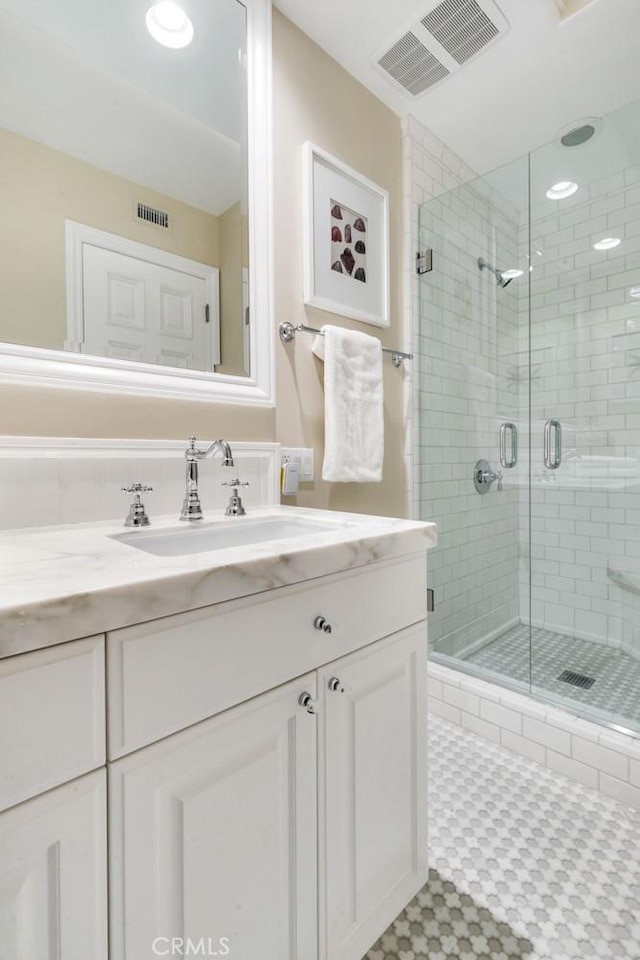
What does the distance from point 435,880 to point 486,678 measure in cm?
73

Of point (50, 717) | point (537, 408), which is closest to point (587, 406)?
point (537, 408)

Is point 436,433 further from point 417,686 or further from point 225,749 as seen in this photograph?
point 225,749

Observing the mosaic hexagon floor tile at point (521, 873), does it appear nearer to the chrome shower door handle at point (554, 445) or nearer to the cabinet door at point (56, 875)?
the cabinet door at point (56, 875)

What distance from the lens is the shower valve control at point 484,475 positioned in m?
2.04

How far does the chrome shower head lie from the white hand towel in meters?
0.88

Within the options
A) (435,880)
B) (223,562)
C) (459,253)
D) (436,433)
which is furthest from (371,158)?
(435,880)

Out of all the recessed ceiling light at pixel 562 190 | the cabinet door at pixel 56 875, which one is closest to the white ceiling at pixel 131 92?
the cabinet door at pixel 56 875

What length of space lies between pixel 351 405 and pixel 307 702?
98 centimetres

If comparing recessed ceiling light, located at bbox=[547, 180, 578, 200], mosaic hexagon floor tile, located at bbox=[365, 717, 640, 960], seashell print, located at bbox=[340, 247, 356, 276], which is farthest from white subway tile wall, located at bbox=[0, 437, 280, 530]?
recessed ceiling light, located at bbox=[547, 180, 578, 200]

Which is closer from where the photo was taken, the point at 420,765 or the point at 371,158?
the point at 420,765

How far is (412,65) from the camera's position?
1.62 meters

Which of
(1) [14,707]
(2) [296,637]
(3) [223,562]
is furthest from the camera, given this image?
(2) [296,637]

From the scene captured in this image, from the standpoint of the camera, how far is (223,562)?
0.59m

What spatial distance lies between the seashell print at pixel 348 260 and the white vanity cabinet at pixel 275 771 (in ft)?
3.72
